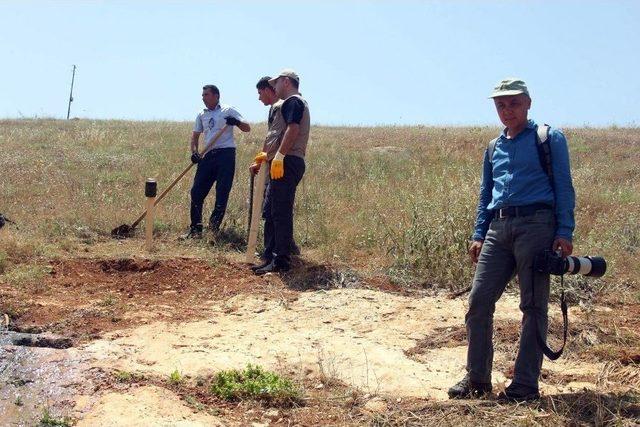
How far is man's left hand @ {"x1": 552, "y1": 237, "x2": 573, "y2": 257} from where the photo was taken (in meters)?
3.74

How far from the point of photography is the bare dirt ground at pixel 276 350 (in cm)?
391

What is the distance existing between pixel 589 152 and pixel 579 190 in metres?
6.89

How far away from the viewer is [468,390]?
4.06 m

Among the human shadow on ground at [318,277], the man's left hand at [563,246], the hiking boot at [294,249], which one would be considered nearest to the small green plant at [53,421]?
the man's left hand at [563,246]

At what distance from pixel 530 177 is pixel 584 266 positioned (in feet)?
1.83

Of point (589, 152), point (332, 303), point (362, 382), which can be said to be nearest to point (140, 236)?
point (332, 303)

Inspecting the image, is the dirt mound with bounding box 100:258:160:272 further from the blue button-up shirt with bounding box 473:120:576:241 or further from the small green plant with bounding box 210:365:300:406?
the blue button-up shirt with bounding box 473:120:576:241

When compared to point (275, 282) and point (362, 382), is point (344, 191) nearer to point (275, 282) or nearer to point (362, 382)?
point (275, 282)

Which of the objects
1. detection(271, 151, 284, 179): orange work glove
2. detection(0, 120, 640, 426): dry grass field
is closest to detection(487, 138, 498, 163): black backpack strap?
detection(0, 120, 640, 426): dry grass field

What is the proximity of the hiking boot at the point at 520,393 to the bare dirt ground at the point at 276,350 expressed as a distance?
79mm

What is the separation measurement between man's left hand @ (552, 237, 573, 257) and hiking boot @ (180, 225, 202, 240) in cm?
548

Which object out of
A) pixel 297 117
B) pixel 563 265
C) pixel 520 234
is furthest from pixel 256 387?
pixel 297 117

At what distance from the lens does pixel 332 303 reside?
6035mm

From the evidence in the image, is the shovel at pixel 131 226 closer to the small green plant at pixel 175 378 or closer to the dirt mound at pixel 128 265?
the dirt mound at pixel 128 265
